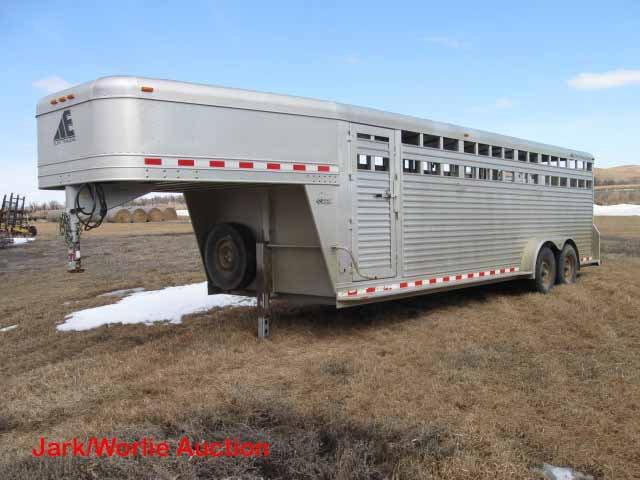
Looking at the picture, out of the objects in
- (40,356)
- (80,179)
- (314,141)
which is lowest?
(40,356)

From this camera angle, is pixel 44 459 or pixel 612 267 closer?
pixel 44 459

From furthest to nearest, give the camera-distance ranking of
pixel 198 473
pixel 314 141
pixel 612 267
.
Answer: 1. pixel 612 267
2. pixel 314 141
3. pixel 198 473

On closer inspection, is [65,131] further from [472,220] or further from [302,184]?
[472,220]

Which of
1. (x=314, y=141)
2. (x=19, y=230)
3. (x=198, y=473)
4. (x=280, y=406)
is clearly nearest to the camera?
(x=198, y=473)

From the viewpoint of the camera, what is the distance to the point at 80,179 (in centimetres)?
531

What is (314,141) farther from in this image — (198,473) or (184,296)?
(184,296)

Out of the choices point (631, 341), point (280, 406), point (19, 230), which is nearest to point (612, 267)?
point (631, 341)

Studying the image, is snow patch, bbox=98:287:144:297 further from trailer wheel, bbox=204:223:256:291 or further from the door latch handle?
the door latch handle

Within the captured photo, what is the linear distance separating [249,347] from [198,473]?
2.97 m

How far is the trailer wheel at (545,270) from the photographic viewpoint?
9.59 meters

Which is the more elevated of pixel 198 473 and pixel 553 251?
pixel 553 251

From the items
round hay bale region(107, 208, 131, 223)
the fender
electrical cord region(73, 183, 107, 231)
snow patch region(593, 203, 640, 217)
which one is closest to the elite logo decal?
electrical cord region(73, 183, 107, 231)

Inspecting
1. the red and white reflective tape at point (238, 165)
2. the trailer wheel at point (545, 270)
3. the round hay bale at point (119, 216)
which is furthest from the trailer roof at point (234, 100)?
the round hay bale at point (119, 216)

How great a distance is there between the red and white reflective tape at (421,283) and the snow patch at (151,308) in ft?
9.36
